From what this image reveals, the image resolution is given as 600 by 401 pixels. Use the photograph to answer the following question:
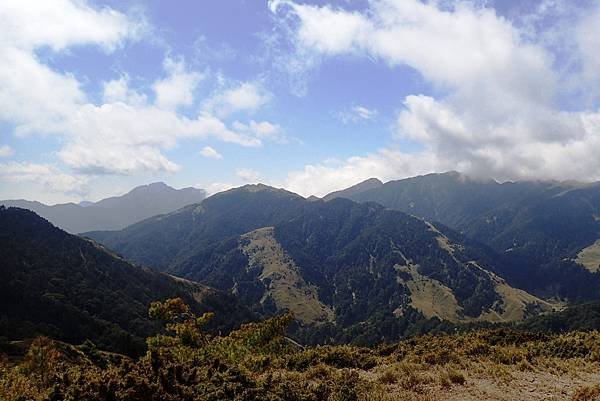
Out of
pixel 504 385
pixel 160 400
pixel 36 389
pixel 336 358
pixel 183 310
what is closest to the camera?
pixel 160 400

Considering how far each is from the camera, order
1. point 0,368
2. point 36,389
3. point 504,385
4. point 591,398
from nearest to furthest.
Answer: point 36,389, point 591,398, point 504,385, point 0,368

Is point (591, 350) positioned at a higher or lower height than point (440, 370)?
lower

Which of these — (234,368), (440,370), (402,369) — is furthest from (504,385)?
(234,368)

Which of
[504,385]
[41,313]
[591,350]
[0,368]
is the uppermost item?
[0,368]

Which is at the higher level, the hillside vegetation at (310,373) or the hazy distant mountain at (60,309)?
the hillside vegetation at (310,373)

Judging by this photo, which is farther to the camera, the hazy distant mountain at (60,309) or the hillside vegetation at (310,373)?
the hazy distant mountain at (60,309)

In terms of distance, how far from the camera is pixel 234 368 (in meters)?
14.5

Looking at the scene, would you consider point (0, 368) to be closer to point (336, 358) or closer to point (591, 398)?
→ point (336, 358)

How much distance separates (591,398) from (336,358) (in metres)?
12.0

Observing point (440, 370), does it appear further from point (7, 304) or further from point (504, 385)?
point (7, 304)

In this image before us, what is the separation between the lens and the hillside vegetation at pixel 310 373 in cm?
1217

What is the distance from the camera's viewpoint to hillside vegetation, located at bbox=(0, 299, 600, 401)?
12172 millimetres

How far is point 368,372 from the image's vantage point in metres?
20.6

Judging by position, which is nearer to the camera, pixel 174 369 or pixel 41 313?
pixel 174 369
